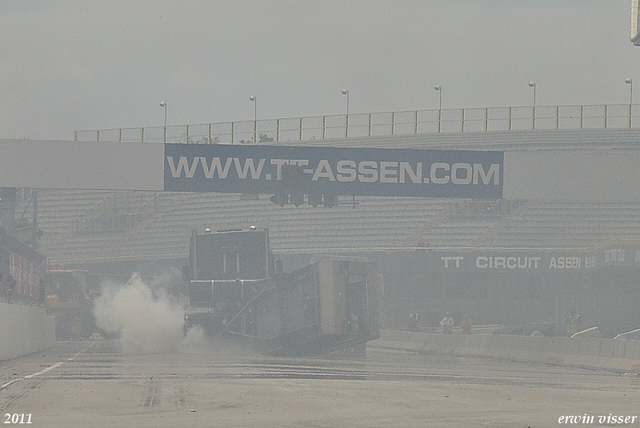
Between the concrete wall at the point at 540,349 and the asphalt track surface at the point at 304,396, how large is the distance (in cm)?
241

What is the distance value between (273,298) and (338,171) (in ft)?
15.1

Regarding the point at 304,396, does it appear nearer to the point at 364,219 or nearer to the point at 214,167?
the point at 214,167

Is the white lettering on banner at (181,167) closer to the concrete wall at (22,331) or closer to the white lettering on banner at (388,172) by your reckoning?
the white lettering on banner at (388,172)

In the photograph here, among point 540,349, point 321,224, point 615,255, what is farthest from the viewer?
point 321,224

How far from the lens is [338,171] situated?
29000 mm

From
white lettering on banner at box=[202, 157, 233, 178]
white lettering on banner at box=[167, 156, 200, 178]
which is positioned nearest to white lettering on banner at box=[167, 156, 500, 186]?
white lettering on banner at box=[202, 157, 233, 178]

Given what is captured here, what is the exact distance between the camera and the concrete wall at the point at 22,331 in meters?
26.4

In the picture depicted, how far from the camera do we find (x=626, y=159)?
2922 centimetres

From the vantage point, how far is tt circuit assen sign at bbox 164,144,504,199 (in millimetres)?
28438

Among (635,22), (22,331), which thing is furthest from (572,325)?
(22,331)

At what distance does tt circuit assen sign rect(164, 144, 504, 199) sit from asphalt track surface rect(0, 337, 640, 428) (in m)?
6.27

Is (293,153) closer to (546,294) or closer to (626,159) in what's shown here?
(626,159)

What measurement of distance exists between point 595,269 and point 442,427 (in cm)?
4637

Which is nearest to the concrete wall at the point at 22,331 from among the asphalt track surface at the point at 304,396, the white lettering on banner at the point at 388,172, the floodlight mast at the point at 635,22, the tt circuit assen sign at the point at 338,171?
the asphalt track surface at the point at 304,396
